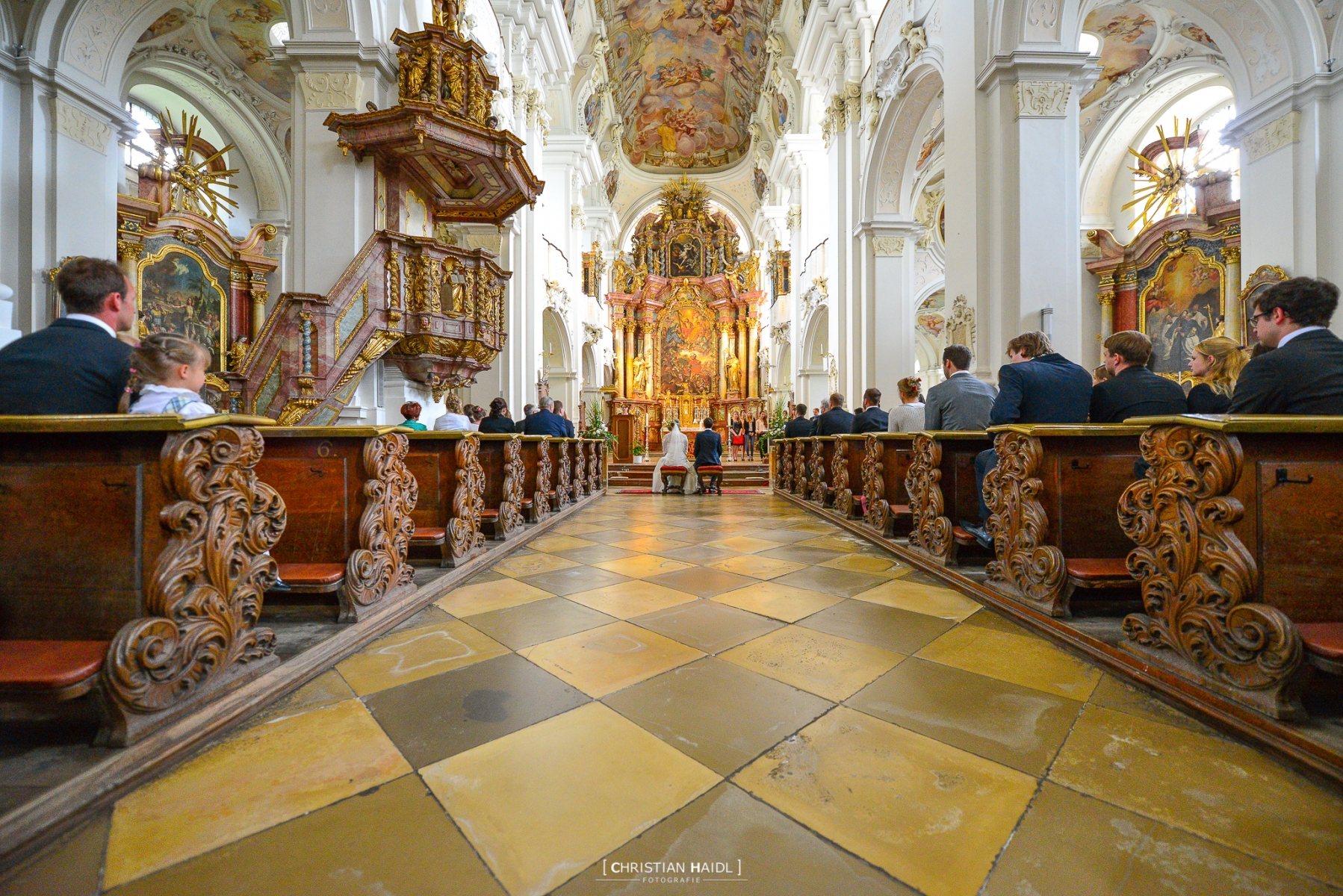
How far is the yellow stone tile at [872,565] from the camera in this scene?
142 inches

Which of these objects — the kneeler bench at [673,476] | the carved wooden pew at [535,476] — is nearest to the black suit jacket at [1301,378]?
the carved wooden pew at [535,476]

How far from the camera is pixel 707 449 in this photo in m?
9.91

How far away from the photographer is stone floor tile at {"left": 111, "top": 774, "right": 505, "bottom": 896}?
1.08 m

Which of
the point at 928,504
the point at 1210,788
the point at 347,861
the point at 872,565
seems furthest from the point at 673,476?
the point at 347,861

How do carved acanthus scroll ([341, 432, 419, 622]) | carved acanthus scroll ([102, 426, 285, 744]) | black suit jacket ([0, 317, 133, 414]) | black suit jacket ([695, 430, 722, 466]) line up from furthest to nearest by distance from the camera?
black suit jacket ([695, 430, 722, 466])
carved acanthus scroll ([341, 432, 419, 622])
black suit jacket ([0, 317, 133, 414])
carved acanthus scroll ([102, 426, 285, 744])

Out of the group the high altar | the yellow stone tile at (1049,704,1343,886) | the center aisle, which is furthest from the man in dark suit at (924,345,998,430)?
the high altar

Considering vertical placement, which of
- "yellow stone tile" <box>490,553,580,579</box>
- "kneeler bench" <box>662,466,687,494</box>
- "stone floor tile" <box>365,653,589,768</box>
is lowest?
"stone floor tile" <box>365,653,589,768</box>

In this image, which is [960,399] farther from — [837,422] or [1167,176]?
[1167,176]

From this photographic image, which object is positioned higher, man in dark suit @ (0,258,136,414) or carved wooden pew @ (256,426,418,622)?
man in dark suit @ (0,258,136,414)

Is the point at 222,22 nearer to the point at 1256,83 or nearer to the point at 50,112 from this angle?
the point at 50,112

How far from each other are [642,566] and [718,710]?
2.11 metres

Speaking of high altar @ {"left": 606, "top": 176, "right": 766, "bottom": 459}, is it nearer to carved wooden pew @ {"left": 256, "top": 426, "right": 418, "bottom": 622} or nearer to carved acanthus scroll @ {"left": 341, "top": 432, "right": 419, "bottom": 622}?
carved acanthus scroll @ {"left": 341, "top": 432, "right": 419, "bottom": 622}

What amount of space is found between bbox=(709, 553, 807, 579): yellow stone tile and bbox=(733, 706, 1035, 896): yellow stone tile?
194 cm

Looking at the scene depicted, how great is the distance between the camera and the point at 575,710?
1.77 metres
